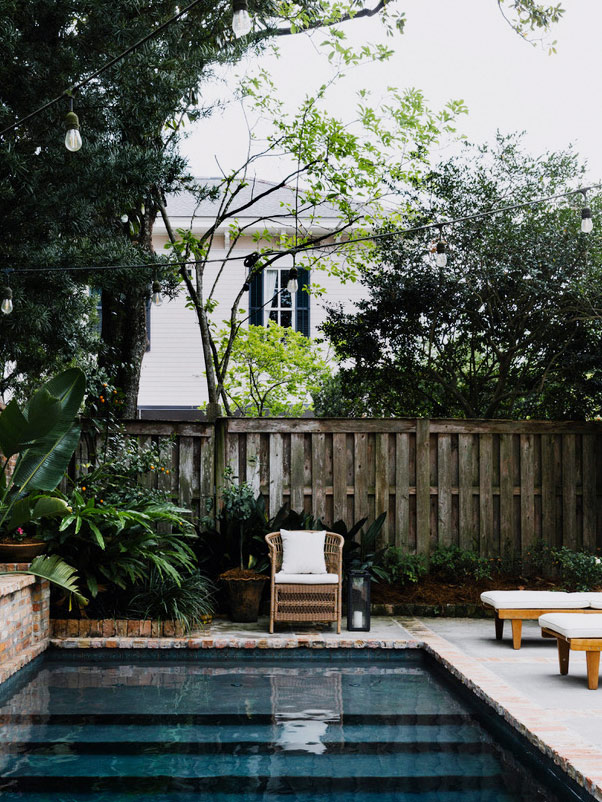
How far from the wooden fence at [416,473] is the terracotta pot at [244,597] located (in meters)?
1.07

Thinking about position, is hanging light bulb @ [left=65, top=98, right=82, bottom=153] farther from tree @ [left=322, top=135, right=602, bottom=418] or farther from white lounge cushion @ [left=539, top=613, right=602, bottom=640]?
tree @ [left=322, top=135, right=602, bottom=418]

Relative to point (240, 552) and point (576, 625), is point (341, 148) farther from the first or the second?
point (576, 625)

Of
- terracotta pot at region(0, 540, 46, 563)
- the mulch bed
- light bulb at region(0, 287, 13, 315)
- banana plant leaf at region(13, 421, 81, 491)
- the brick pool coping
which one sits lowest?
the brick pool coping

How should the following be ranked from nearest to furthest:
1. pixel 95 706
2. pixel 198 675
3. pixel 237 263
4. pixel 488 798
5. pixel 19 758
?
pixel 488 798 < pixel 19 758 < pixel 95 706 < pixel 198 675 < pixel 237 263

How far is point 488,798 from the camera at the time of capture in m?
3.26

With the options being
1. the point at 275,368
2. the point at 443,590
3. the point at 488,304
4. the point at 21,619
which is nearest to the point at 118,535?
the point at 21,619

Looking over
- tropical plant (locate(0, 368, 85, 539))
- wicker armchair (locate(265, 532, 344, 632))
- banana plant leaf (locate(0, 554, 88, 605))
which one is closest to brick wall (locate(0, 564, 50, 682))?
banana plant leaf (locate(0, 554, 88, 605))

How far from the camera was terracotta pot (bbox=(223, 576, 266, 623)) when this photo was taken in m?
6.74

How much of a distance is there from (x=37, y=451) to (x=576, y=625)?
3922mm

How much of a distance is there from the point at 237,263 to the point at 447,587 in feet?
24.6

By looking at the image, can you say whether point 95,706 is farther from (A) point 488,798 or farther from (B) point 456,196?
(B) point 456,196

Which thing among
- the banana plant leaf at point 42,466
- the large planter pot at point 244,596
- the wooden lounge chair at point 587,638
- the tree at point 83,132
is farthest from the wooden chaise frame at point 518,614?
the tree at point 83,132

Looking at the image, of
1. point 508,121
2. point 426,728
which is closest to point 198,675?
point 426,728

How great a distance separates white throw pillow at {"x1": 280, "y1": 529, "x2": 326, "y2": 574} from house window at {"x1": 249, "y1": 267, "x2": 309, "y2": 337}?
21.8 feet
